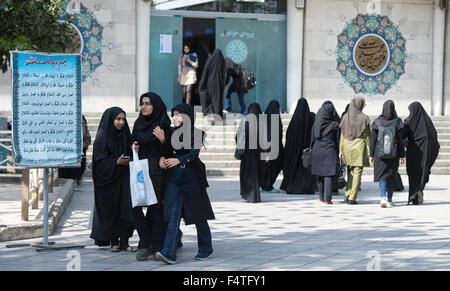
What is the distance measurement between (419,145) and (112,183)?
220 inches

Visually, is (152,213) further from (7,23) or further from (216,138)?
(216,138)

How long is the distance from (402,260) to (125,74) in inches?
528

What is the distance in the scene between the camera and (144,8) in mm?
19250

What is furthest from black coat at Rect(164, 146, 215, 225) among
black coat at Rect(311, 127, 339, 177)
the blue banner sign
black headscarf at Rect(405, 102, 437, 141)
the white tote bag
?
black headscarf at Rect(405, 102, 437, 141)

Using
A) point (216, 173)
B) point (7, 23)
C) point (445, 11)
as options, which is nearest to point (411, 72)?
point (445, 11)

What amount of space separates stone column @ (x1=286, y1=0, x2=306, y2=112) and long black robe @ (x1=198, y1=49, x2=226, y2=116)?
3325 mm

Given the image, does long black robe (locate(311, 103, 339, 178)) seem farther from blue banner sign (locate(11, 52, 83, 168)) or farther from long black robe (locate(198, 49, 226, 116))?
long black robe (locate(198, 49, 226, 116))

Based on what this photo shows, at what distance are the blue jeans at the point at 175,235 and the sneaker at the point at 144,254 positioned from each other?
0.26 metres

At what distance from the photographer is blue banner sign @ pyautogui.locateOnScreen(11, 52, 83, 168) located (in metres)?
7.32

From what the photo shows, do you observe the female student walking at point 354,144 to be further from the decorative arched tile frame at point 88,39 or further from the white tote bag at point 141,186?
the decorative arched tile frame at point 88,39

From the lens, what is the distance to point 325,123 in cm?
1121

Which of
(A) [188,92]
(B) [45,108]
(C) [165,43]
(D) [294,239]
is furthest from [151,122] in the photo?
(C) [165,43]

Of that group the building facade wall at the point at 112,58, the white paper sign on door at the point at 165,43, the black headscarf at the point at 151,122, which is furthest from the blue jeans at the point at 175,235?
the white paper sign on door at the point at 165,43

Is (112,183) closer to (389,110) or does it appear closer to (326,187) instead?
(326,187)
